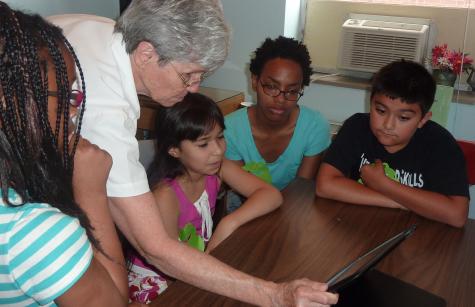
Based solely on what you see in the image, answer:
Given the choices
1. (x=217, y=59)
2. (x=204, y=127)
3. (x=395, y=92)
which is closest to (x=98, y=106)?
(x=217, y=59)

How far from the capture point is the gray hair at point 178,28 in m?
1.04

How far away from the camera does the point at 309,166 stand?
6.63 feet

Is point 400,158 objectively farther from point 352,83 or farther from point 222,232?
point 352,83

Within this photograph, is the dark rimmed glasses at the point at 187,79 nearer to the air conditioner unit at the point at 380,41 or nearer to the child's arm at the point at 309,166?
the child's arm at the point at 309,166

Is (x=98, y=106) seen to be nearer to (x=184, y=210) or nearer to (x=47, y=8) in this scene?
(x=184, y=210)

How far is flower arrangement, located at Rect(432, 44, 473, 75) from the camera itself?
2.73 m

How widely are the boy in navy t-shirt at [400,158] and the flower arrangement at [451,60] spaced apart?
116 cm

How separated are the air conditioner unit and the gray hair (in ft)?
6.77

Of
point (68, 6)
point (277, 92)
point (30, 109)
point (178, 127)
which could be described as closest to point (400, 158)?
point (277, 92)

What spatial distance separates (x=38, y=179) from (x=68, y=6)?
2613 millimetres

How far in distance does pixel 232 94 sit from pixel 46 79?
98.1 inches

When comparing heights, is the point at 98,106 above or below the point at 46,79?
below

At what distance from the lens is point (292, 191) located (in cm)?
159

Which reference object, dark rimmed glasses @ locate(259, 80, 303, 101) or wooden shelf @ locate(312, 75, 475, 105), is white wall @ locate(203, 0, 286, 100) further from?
dark rimmed glasses @ locate(259, 80, 303, 101)
